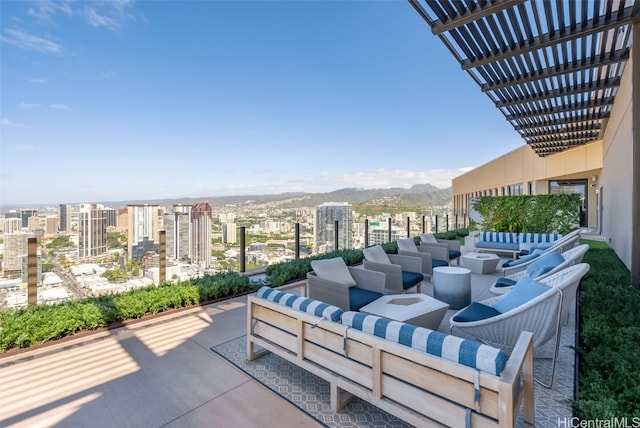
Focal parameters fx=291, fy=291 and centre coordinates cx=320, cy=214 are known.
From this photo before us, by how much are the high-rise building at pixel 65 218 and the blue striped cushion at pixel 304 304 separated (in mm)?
3482

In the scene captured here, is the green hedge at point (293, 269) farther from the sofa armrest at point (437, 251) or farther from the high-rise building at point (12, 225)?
the high-rise building at point (12, 225)

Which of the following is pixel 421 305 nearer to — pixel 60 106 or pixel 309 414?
pixel 309 414

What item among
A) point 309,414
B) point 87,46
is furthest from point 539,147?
point 87,46

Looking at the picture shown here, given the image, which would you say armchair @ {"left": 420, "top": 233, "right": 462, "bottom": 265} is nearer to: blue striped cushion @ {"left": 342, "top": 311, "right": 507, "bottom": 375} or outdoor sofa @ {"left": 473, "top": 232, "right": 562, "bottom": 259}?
outdoor sofa @ {"left": 473, "top": 232, "right": 562, "bottom": 259}

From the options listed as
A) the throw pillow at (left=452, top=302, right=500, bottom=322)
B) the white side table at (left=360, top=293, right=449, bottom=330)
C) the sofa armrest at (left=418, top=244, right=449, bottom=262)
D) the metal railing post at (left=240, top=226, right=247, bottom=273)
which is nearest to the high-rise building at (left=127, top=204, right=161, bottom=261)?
the metal railing post at (left=240, top=226, right=247, bottom=273)

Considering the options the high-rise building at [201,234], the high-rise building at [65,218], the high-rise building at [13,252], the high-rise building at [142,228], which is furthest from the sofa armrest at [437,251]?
the high-rise building at [13,252]

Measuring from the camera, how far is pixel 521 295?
2852 millimetres

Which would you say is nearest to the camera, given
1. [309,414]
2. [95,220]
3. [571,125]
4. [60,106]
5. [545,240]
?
[309,414]

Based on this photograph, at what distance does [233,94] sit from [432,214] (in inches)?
382

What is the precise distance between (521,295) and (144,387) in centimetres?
349

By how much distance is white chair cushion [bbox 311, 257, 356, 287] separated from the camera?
3824mm

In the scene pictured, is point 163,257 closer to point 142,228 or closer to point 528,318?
point 142,228

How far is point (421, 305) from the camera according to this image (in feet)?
10.5
